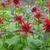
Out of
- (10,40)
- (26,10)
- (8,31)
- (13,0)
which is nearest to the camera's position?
(10,40)

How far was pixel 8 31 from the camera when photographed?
2.06 meters

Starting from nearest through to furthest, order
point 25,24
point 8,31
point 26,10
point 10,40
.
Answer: point 25,24 < point 10,40 < point 8,31 < point 26,10

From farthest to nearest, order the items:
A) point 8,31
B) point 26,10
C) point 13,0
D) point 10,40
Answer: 1. point 26,10
2. point 13,0
3. point 8,31
4. point 10,40

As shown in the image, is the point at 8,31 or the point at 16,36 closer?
the point at 16,36

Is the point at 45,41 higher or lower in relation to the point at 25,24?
lower

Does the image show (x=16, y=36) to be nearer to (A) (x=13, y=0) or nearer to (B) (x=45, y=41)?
(B) (x=45, y=41)

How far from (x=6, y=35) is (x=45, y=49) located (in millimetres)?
338

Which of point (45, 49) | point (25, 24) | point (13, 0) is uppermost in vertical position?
point (13, 0)

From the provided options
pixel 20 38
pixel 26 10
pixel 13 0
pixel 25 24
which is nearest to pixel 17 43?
pixel 20 38

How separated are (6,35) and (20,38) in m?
0.15

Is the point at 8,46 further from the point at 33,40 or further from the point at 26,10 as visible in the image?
the point at 26,10

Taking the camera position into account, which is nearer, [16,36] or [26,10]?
[16,36]

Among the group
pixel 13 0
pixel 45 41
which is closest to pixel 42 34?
pixel 45 41

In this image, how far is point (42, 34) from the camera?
1.95 metres
